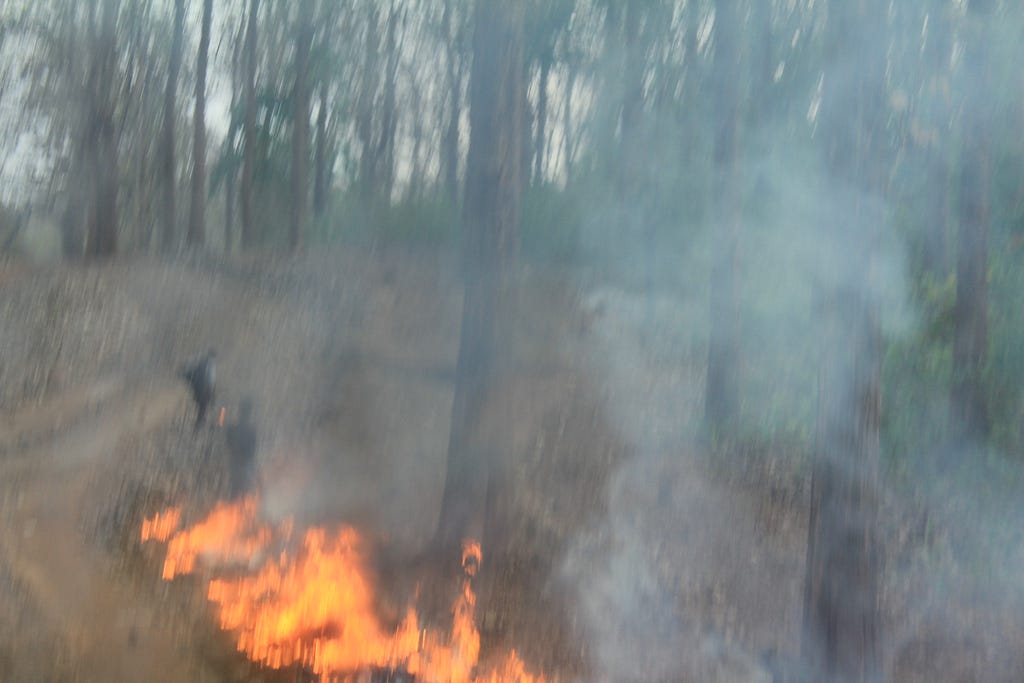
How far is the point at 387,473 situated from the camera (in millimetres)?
11766

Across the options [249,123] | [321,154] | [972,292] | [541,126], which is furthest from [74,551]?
[541,126]

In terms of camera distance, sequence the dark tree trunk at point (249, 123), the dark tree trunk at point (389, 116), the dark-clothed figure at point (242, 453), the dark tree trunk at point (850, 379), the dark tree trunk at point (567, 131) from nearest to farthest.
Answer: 1. the dark tree trunk at point (850, 379)
2. the dark-clothed figure at point (242, 453)
3. the dark tree trunk at point (249, 123)
4. the dark tree trunk at point (567, 131)
5. the dark tree trunk at point (389, 116)

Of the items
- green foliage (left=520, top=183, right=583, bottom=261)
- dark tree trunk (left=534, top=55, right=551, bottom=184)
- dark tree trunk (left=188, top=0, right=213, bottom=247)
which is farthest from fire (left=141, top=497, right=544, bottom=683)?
dark tree trunk (left=534, top=55, right=551, bottom=184)

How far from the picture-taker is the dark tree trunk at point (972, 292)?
11.3 meters

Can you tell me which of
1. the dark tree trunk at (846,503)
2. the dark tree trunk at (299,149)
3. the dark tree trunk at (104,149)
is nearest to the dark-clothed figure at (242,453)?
the dark tree trunk at (846,503)

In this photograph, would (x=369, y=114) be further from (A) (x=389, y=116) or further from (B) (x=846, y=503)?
(B) (x=846, y=503)

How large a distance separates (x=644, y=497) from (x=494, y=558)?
9.33 ft

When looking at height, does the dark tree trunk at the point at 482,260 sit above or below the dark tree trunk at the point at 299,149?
below

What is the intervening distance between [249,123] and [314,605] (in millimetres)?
19003

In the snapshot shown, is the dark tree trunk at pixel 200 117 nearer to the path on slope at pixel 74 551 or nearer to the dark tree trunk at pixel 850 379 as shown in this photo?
the path on slope at pixel 74 551

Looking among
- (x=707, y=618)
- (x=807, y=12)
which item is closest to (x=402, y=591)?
(x=707, y=618)

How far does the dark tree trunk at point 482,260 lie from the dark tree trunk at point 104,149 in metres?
15.9

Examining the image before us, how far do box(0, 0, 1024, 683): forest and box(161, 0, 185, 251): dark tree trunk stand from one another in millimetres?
461

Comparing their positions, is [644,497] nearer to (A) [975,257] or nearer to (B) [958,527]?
(B) [958,527]
